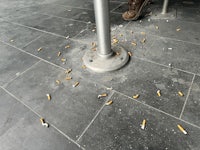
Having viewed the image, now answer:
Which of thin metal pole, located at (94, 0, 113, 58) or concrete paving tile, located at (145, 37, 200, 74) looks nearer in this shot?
thin metal pole, located at (94, 0, 113, 58)

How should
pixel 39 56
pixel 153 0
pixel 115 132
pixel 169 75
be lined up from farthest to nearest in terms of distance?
pixel 153 0
pixel 39 56
pixel 169 75
pixel 115 132

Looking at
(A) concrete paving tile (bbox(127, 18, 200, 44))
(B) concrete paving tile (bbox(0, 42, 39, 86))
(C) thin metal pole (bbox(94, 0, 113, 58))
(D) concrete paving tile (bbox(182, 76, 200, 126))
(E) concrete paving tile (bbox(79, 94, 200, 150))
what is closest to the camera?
(E) concrete paving tile (bbox(79, 94, 200, 150))

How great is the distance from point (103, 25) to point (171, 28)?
1197 millimetres

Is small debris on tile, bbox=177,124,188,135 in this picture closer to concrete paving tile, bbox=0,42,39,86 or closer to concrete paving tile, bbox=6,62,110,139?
concrete paving tile, bbox=6,62,110,139

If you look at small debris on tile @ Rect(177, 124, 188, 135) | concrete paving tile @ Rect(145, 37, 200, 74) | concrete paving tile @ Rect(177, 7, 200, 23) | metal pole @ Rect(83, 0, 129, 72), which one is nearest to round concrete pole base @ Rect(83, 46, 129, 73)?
metal pole @ Rect(83, 0, 129, 72)

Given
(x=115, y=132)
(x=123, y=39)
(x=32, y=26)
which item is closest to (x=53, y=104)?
(x=115, y=132)

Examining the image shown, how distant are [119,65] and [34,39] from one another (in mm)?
1504

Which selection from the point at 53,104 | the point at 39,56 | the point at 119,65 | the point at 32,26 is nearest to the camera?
the point at 53,104

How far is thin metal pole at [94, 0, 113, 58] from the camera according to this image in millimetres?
1675

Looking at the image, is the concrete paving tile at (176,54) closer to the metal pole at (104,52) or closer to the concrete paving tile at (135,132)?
the metal pole at (104,52)

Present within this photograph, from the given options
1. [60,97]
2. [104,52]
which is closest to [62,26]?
[104,52]

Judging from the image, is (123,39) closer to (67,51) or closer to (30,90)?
(67,51)

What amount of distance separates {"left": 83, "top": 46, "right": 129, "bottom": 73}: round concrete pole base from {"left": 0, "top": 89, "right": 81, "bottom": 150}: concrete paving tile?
78 cm

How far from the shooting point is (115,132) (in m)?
1.33
